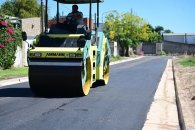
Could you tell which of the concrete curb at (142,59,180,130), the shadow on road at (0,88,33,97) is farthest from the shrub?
the concrete curb at (142,59,180,130)

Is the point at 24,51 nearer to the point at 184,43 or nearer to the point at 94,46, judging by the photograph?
the point at 94,46

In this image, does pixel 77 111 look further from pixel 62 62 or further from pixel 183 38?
pixel 183 38

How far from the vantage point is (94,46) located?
15539 millimetres

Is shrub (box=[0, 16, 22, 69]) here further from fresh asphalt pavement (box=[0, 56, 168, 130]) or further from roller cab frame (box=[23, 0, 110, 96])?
roller cab frame (box=[23, 0, 110, 96])

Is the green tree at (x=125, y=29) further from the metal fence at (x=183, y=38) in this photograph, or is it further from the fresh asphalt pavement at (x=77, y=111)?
the fresh asphalt pavement at (x=77, y=111)

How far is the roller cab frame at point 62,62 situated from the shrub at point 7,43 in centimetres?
1320

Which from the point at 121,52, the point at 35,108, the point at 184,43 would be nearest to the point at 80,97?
the point at 35,108

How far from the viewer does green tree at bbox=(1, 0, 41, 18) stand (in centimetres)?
8075

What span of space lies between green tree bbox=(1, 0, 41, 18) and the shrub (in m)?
51.3

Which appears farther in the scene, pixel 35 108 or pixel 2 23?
pixel 2 23

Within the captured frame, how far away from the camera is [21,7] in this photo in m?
81.7

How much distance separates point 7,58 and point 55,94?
14.6 meters

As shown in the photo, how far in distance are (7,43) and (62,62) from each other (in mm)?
15878

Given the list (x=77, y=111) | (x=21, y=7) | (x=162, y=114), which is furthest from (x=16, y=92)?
(x=21, y=7)
